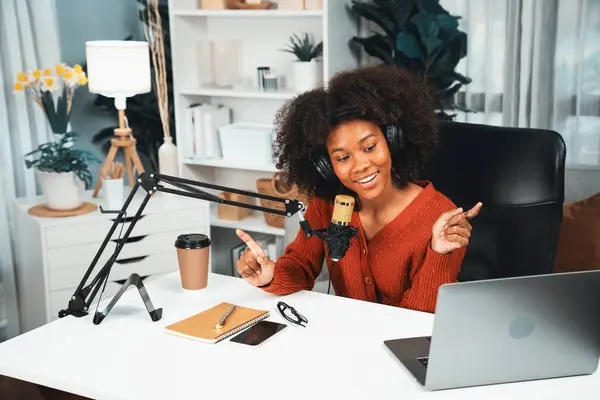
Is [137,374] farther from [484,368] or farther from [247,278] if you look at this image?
[484,368]

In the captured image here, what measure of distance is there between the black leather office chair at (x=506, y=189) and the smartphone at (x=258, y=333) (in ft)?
2.26

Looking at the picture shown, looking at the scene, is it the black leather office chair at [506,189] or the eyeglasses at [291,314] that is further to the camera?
the black leather office chair at [506,189]

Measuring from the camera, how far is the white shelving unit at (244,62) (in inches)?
128

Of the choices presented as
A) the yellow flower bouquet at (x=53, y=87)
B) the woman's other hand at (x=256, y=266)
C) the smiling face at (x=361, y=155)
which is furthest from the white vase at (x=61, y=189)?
the smiling face at (x=361, y=155)

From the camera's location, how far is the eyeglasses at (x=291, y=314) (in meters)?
1.69

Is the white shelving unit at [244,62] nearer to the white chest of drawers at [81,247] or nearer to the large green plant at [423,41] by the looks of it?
the large green plant at [423,41]

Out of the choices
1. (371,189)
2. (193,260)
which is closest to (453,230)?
(371,189)

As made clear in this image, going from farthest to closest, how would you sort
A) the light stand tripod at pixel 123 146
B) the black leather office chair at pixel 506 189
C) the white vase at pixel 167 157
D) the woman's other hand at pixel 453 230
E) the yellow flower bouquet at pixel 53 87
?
the white vase at pixel 167 157 → the light stand tripod at pixel 123 146 → the yellow flower bouquet at pixel 53 87 → the black leather office chair at pixel 506 189 → the woman's other hand at pixel 453 230

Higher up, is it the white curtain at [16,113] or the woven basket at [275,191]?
the white curtain at [16,113]

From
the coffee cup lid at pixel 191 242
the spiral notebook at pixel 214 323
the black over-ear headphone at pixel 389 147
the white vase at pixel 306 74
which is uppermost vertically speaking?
the white vase at pixel 306 74

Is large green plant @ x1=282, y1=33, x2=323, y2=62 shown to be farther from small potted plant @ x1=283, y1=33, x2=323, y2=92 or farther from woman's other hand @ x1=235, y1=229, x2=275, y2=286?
woman's other hand @ x1=235, y1=229, x2=275, y2=286

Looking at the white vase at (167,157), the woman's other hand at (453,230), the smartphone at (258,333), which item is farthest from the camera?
the white vase at (167,157)

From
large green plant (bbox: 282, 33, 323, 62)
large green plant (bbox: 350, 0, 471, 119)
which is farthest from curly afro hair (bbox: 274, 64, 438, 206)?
large green plant (bbox: 282, 33, 323, 62)

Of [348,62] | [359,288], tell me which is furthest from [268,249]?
[359,288]
